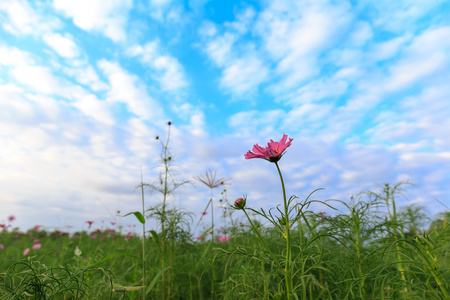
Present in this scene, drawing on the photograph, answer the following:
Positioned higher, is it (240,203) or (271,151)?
(271,151)

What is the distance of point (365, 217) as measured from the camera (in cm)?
192

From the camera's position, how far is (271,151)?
1269mm

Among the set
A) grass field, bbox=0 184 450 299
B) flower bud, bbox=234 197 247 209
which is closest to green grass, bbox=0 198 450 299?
grass field, bbox=0 184 450 299

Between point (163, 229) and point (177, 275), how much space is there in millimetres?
667

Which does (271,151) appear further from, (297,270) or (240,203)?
(297,270)

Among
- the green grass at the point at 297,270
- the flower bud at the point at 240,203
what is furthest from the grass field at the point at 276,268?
the flower bud at the point at 240,203

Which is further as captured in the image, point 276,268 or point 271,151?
point 276,268

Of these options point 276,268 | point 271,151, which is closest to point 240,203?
point 271,151

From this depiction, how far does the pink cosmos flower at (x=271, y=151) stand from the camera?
126cm

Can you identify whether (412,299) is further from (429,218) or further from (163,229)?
(429,218)

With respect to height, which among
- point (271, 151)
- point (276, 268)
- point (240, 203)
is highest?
point (271, 151)

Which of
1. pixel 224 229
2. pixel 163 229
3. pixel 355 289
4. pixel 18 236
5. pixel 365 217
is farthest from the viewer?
pixel 18 236

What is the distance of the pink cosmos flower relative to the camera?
1255mm

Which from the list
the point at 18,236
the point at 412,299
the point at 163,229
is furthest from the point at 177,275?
the point at 18,236
